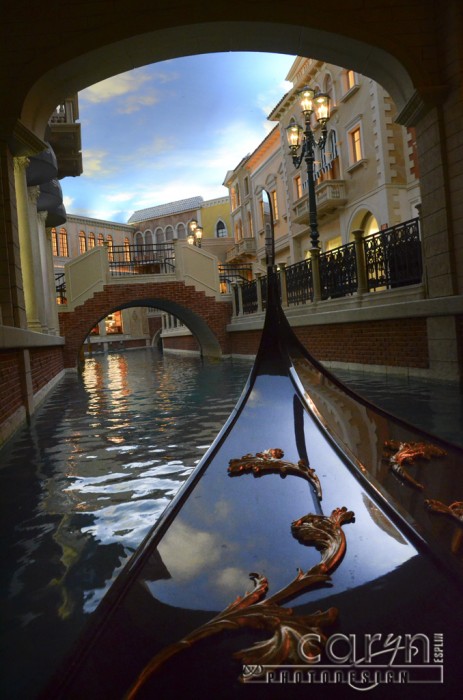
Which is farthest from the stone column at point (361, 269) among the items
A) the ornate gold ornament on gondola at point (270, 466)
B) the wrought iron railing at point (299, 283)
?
the ornate gold ornament on gondola at point (270, 466)

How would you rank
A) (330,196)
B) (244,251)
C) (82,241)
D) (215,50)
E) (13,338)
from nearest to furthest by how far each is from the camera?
(13,338), (215,50), (330,196), (244,251), (82,241)

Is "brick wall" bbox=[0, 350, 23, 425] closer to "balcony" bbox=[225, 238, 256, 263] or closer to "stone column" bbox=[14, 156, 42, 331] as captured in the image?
"stone column" bbox=[14, 156, 42, 331]

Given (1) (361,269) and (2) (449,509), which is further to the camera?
(1) (361,269)

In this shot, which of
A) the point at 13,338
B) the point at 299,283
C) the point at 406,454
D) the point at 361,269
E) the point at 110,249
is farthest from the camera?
the point at 110,249

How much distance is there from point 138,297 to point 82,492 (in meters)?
12.9

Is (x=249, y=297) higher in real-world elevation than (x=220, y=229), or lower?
lower

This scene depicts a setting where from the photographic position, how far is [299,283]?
1091 cm

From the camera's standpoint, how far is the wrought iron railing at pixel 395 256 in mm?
6863

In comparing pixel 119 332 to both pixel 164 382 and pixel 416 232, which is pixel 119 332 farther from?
pixel 416 232

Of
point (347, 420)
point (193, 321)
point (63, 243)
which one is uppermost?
point (63, 243)

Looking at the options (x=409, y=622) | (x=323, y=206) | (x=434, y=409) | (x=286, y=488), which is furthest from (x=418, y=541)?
(x=323, y=206)

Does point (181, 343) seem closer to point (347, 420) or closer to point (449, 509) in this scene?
point (347, 420)

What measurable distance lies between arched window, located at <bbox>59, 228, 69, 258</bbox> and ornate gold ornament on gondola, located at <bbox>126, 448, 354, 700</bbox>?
36.8 metres

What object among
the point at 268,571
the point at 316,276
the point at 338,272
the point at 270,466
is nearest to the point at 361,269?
the point at 338,272
